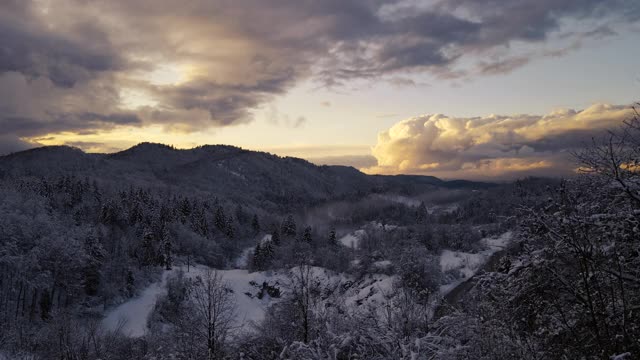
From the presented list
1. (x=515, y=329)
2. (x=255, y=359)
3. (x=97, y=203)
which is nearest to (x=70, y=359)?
(x=255, y=359)

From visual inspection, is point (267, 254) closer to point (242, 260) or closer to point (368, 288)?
point (242, 260)

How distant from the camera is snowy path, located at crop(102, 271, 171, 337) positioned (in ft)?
248

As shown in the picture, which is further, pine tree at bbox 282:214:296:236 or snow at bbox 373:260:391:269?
pine tree at bbox 282:214:296:236

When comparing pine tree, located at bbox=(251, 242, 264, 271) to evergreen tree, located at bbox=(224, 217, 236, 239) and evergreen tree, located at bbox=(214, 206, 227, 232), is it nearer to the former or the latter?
evergreen tree, located at bbox=(224, 217, 236, 239)

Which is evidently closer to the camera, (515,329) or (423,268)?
(515,329)

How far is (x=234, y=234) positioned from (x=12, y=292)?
3302 inches

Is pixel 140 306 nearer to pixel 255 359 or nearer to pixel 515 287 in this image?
pixel 255 359

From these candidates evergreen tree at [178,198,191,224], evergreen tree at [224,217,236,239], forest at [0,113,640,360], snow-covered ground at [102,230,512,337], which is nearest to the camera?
forest at [0,113,640,360]

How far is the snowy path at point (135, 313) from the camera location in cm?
7562

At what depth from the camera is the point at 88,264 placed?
8569 centimetres

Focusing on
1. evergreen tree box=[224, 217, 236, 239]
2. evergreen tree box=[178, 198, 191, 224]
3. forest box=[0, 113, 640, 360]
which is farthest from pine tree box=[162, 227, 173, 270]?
evergreen tree box=[224, 217, 236, 239]

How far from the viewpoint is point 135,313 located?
83000mm

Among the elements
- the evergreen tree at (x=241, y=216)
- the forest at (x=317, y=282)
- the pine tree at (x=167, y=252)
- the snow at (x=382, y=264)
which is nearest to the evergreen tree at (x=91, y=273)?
the forest at (x=317, y=282)

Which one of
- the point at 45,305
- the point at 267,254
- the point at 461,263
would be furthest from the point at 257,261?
the point at 461,263
